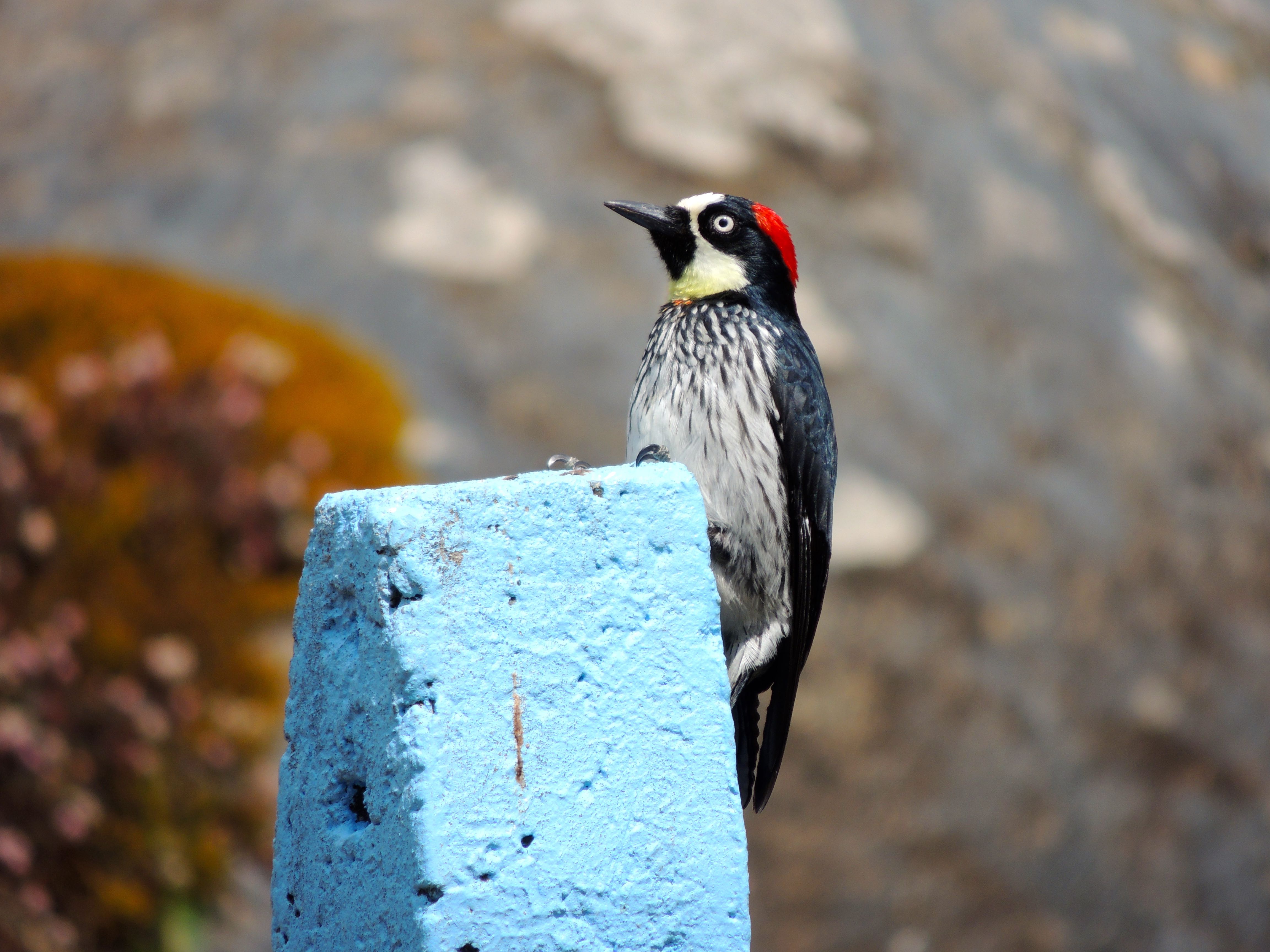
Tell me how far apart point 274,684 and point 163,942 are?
1037 millimetres

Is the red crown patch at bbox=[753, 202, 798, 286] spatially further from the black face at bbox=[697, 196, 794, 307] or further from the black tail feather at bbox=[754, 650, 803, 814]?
the black tail feather at bbox=[754, 650, 803, 814]

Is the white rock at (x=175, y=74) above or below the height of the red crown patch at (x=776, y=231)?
above

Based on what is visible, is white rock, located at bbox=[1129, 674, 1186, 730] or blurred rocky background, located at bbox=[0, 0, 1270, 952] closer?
blurred rocky background, located at bbox=[0, 0, 1270, 952]

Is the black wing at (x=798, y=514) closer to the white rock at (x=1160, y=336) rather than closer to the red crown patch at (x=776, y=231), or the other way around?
the red crown patch at (x=776, y=231)

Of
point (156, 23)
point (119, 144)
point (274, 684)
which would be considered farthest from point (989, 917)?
point (156, 23)

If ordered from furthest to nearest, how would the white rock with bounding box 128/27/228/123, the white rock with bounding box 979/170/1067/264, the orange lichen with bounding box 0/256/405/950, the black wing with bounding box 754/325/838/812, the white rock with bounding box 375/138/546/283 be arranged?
the white rock with bounding box 979/170/1067/264, the white rock with bounding box 128/27/228/123, the white rock with bounding box 375/138/546/283, the orange lichen with bounding box 0/256/405/950, the black wing with bounding box 754/325/838/812

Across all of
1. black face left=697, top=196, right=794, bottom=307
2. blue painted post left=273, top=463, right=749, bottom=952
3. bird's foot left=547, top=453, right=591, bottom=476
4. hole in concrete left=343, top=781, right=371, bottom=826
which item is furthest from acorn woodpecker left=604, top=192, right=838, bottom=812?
hole in concrete left=343, top=781, right=371, bottom=826

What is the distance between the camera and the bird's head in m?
3.15

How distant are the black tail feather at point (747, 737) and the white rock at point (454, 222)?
3.39 m

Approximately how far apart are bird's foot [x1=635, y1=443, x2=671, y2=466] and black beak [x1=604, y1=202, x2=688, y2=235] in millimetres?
641

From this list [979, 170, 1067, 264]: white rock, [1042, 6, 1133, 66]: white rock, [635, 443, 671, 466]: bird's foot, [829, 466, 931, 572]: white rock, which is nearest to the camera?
[635, 443, 671, 466]: bird's foot

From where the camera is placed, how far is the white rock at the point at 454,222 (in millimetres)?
5938

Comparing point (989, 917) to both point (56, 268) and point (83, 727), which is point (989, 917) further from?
point (56, 268)

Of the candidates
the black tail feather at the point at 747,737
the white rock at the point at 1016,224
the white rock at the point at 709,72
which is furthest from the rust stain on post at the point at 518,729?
the white rock at the point at 1016,224
